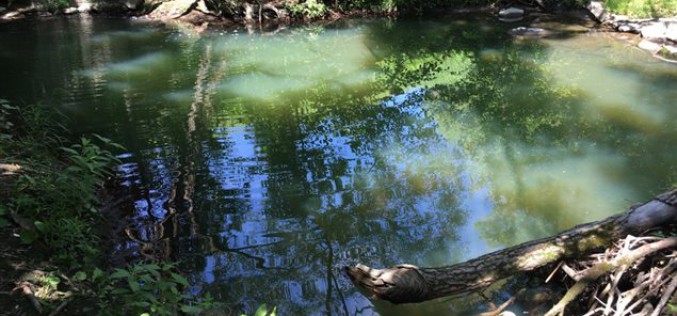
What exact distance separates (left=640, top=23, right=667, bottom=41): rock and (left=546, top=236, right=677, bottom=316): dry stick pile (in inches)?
507

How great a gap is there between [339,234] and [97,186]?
9.19 feet

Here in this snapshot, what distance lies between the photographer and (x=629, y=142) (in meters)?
8.12

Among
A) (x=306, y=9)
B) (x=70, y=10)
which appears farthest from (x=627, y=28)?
(x=70, y=10)

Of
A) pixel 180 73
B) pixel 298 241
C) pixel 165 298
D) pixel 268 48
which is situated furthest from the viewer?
pixel 268 48

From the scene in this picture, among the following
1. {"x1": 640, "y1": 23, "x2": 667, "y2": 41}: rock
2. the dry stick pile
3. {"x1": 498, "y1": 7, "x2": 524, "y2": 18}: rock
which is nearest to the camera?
the dry stick pile

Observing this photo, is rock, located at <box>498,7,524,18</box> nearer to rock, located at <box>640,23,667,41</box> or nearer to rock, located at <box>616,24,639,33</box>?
rock, located at <box>616,24,639,33</box>

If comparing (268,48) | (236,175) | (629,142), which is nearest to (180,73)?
(268,48)

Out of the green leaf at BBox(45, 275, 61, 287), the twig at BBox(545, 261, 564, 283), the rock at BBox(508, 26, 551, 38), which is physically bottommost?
the rock at BBox(508, 26, 551, 38)

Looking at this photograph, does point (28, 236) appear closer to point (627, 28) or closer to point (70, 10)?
point (627, 28)

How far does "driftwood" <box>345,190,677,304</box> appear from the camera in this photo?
13.5 ft

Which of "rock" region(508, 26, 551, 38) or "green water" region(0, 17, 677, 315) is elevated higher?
"green water" region(0, 17, 677, 315)

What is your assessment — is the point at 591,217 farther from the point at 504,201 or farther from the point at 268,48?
the point at 268,48

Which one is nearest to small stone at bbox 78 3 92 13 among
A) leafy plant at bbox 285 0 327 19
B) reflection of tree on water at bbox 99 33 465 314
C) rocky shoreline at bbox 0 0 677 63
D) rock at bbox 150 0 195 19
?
rocky shoreline at bbox 0 0 677 63

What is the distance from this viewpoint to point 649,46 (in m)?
14.2
